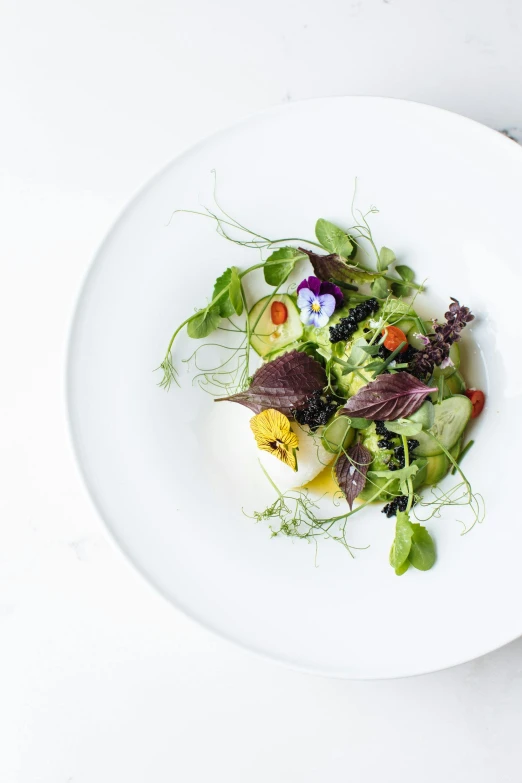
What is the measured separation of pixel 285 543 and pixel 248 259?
2.31 ft

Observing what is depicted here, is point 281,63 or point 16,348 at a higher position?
point 281,63

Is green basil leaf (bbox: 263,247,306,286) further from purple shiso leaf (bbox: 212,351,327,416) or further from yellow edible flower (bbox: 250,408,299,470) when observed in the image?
yellow edible flower (bbox: 250,408,299,470)

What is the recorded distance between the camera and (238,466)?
170 centimetres

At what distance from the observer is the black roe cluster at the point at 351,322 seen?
1.64m

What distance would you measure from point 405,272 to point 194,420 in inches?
25.3

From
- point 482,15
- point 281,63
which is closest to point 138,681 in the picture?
point 281,63

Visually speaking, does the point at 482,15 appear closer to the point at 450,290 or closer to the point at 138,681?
the point at 450,290

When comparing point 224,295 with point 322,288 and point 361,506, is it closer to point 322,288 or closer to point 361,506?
point 322,288

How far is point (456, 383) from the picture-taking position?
66.6 inches

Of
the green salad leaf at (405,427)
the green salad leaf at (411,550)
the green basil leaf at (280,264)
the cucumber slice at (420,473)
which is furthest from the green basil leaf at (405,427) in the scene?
the green basil leaf at (280,264)

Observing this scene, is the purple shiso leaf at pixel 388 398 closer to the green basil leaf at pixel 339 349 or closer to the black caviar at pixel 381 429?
the black caviar at pixel 381 429

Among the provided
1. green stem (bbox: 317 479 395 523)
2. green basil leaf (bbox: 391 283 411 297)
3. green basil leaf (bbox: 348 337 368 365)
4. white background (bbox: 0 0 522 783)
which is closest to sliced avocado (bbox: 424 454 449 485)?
green stem (bbox: 317 479 395 523)

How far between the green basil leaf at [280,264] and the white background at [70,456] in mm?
432

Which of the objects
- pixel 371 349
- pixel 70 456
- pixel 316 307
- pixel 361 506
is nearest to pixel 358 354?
pixel 371 349
